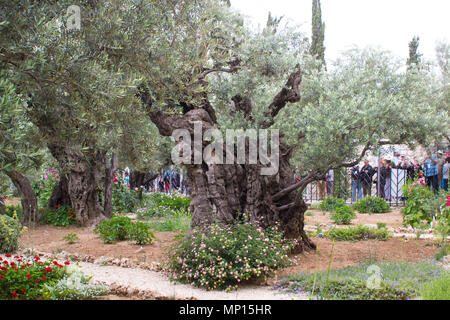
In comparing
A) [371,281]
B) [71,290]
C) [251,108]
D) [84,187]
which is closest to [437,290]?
[371,281]

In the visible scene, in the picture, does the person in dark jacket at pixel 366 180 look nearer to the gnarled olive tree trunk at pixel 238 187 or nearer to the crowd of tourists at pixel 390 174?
the crowd of tourists at pixel 390 174

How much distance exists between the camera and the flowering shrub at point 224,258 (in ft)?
17.9

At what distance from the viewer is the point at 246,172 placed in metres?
7.36

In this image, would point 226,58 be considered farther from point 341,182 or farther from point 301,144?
point 341,182

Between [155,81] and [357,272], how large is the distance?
4.02 m

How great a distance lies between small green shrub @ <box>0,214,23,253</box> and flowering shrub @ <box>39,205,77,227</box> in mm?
2949

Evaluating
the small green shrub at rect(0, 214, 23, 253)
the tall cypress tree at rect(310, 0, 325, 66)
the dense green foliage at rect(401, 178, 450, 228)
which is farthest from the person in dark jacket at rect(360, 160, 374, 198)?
the tall cypress tree at rect(310, 0, 325, 66)

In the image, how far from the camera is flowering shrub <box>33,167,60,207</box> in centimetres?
1239

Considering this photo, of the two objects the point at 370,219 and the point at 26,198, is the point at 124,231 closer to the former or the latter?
the point at 26,198

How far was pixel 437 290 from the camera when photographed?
4137mm

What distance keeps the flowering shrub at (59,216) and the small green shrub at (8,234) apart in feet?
9.67

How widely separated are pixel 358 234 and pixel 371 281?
487 centimetres

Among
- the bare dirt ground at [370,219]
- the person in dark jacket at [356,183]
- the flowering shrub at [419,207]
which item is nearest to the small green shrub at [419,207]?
the flowering shrub at [419,207]
